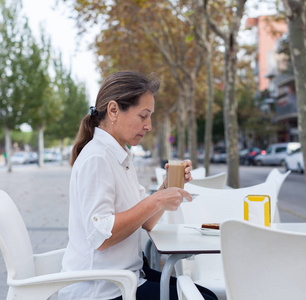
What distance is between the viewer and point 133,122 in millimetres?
2426

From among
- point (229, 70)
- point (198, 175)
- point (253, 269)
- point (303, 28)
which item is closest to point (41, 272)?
point (253, 269)

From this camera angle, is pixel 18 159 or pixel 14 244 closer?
pixel 14 244

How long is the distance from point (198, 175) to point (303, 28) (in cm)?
247

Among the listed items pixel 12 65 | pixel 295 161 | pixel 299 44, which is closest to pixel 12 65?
pixel 12 65

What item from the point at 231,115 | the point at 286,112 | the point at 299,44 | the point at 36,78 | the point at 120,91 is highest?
the point at 36,78

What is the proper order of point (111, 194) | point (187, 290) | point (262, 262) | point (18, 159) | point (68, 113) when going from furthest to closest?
1. point (18, 159)
2. point (68, 113)
3. point (111, 194)
4. point (187, 290)
5. point (262, 262)

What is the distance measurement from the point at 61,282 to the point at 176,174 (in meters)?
0.88

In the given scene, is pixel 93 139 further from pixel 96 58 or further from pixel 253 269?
pixel 96 58

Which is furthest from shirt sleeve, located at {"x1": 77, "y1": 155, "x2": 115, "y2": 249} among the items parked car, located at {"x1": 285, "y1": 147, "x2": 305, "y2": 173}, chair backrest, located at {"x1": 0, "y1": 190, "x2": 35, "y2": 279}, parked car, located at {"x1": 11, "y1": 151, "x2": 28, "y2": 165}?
parked car, located at {"x1": 11, "y1": 151, "x2": 28, "y2": 165}

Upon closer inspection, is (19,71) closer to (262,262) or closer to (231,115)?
(231,115)

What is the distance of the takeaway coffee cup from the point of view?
105 inches

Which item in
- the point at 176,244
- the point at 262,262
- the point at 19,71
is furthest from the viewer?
the point at 19,71

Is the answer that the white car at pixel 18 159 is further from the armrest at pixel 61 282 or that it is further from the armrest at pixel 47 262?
the armrest at pixel 61 282

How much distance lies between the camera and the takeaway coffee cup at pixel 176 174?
2656mm
